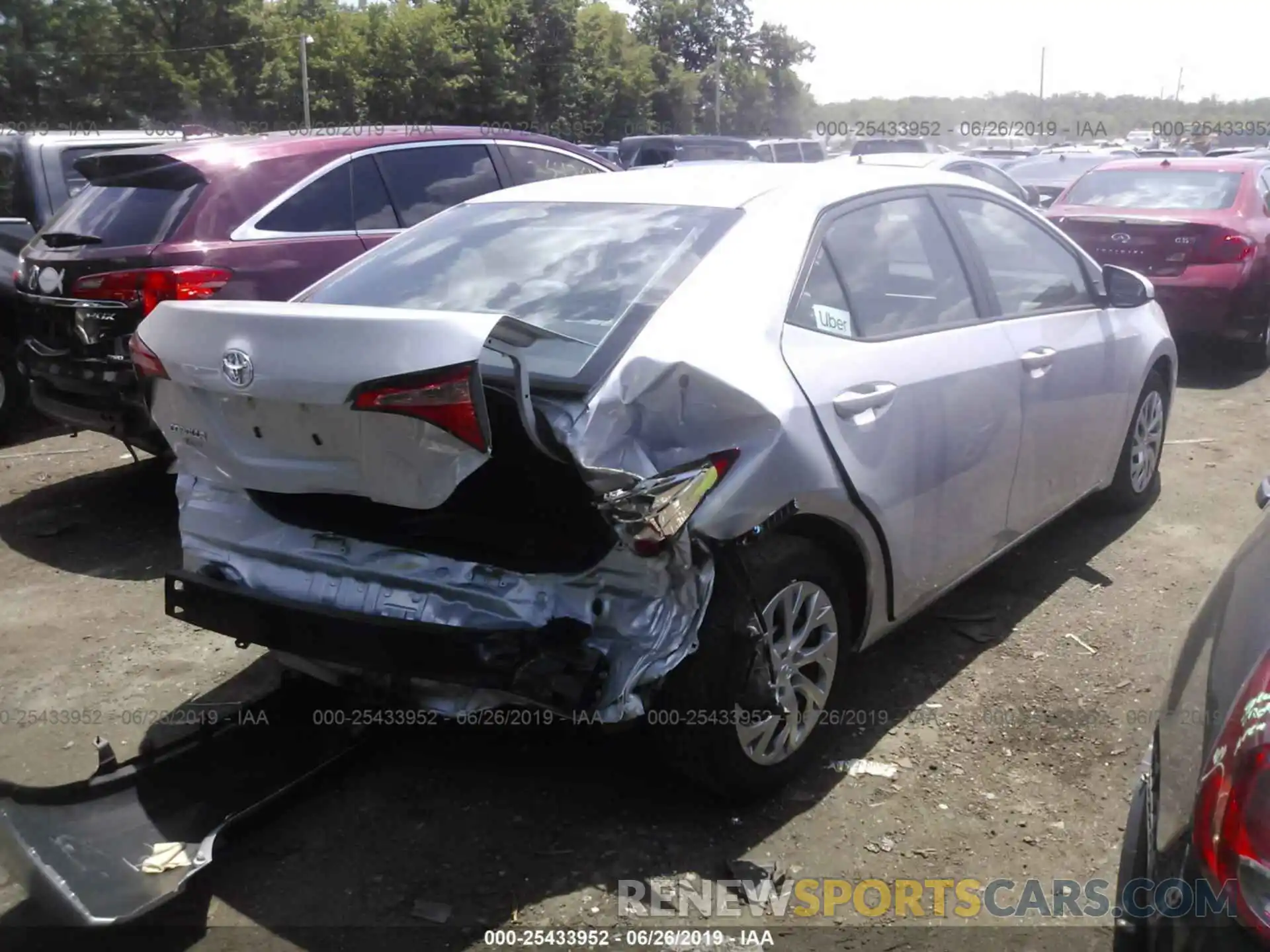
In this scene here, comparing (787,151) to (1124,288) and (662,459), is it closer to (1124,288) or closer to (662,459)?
(1124,288)

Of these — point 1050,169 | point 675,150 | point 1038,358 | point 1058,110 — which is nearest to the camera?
point 1038,358

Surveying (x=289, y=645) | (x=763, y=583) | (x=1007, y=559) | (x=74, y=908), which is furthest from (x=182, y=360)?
(x=1007, y=559)

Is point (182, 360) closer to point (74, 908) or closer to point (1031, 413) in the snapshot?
point (74, 908)

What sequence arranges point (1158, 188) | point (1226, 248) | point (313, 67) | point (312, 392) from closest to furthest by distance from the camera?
point (312, 392), point (1226, 248), point (1158, 188), point (313, 67)

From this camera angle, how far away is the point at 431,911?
9.23ft

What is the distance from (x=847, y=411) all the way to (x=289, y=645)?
1659 millimetres

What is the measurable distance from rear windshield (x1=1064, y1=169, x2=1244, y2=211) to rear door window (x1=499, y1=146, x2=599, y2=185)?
4758 millimetres

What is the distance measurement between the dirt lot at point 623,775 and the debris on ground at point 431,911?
0.02m

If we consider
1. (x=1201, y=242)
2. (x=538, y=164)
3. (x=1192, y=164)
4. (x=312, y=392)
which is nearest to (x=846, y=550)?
(x=312, y=392)

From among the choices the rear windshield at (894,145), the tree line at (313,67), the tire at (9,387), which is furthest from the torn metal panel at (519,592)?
the tree line at (313,67)

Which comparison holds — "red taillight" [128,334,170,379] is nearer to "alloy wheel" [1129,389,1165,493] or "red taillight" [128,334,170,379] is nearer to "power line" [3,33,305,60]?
"alloy wheel" [1129,389,1165,493]

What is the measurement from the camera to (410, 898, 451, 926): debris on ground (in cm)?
279

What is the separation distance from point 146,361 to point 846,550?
6.82 feet

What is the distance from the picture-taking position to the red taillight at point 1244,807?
1562mm
